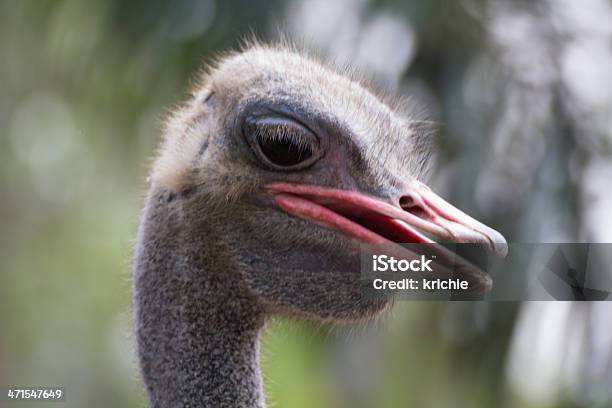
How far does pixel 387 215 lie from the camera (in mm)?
1647

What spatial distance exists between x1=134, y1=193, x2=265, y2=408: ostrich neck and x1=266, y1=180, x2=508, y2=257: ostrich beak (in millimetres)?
176

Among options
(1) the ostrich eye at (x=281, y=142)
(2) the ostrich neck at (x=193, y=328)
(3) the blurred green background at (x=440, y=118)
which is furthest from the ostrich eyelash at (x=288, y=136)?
(3) the blurred green background at (x=440, y=118)

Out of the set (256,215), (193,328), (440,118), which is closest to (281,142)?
(256,215)

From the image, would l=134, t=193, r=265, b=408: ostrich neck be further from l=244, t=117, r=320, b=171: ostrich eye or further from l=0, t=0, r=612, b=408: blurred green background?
l=0, t=0, r=612, b=408: blurred green background

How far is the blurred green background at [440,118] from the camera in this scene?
454 cm

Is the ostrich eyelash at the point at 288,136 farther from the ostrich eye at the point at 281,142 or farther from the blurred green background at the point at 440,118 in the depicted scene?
the blurred green background at the point at 440,118

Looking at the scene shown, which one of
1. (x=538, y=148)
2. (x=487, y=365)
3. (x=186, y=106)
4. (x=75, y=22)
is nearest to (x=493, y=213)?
(x=538, y=148)

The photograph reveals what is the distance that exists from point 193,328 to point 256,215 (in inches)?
8.2

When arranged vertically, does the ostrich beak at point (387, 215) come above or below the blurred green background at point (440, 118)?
below

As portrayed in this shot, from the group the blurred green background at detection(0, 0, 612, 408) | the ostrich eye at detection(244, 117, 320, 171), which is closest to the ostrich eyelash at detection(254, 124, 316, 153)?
the ostrich eye at detection(244, 117, 320, 171)

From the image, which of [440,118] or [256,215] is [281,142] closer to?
[256,215]

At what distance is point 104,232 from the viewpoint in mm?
6977

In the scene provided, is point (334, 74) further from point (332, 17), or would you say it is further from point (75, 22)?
point (75, 22)

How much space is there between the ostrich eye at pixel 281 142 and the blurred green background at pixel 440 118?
7.52 feet
